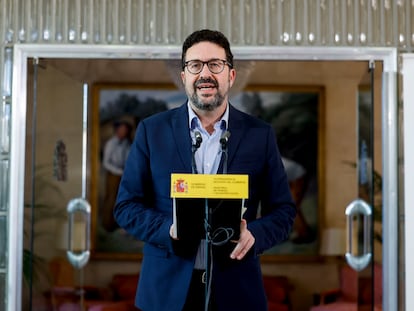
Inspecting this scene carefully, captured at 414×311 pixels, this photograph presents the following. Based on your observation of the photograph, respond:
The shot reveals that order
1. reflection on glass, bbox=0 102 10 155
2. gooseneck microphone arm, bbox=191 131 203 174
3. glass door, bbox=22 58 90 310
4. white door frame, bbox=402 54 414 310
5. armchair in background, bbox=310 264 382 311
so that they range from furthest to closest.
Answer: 1. armchair in background, bbox=310 264 382 311
2. glass door, bbox=22 58 90 310
3. reflection on glass, bbox=0 102 10 155
4. white door frame, bbox=402 54 414 310
5. gooseneck microphone arm, bbox=191 131 203 174

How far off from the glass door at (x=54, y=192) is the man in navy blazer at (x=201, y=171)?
1373 millimetres

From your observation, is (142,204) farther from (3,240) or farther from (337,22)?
(337,22)

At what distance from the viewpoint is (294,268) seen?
662 cm

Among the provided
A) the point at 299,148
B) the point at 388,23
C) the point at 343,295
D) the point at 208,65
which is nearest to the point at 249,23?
the point at 388,23

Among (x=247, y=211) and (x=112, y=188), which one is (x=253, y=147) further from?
(x=112, y=188)

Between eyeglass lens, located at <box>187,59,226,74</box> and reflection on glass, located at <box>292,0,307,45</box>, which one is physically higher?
reflection on glass, located at <box>292,0,307,45</box>

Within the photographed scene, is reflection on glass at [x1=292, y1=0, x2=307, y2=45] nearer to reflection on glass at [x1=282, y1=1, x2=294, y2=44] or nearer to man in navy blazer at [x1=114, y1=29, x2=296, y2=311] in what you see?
reflection on glass at [x1=282, y1=1, x2=294, y2=44]

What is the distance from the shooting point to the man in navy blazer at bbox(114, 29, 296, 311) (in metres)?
2.43

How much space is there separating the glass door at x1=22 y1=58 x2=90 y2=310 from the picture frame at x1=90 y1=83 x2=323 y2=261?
57 cm

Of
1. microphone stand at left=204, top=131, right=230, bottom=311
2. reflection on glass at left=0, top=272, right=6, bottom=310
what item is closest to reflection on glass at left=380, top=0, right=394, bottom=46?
microphone stand at left=204, top=131, right=230, bottom=311

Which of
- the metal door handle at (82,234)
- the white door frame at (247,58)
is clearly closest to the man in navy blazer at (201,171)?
the white door frame at (247,58)

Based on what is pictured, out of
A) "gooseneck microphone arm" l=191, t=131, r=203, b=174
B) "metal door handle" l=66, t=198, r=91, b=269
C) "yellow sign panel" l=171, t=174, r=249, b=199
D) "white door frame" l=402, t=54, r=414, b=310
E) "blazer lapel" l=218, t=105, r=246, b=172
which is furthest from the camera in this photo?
"metal door handle" l=66, t=198, r=91, b=269

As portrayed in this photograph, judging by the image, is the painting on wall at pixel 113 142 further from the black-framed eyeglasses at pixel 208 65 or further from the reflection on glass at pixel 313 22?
the black-framed eyeglasses at pixel 208 65

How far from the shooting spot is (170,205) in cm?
254
